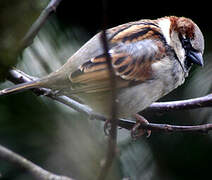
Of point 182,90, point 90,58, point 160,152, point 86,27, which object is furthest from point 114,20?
point 160,152

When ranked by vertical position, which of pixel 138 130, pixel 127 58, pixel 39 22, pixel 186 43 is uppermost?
pixel 39 22

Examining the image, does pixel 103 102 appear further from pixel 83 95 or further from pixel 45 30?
pixel 45 30

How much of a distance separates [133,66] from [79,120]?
0.69 meters

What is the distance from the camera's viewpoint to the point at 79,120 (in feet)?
7.80

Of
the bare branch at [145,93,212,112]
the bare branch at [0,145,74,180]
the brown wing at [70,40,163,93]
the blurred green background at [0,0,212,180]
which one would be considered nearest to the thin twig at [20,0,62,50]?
the blurred green background at [0,0,212,180]

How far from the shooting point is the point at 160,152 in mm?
2844

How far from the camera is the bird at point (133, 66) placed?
2.57m

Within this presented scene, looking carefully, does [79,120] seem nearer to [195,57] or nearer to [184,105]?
[184,105]

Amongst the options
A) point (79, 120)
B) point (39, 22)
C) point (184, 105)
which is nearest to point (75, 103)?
point (79, 120)

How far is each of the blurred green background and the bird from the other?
177 mm

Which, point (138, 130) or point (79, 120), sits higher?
point (79, 120)

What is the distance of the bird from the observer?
101 inches

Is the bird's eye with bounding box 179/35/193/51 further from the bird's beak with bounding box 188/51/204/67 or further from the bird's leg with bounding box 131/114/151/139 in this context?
the bird's leg with bounding box 131/114/151/139

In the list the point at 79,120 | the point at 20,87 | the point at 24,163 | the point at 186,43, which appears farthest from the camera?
the point at 186,43
